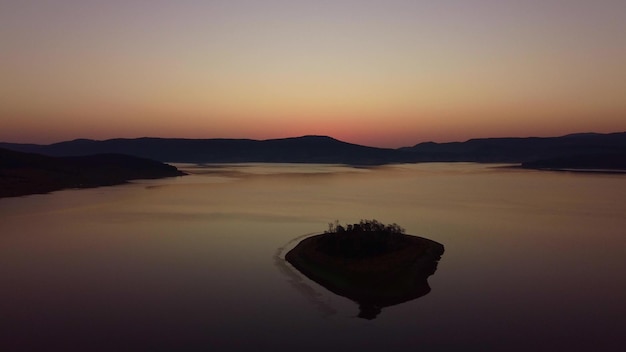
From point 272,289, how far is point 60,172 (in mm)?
65104

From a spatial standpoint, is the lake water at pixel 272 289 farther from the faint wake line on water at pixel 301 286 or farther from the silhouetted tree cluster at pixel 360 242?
the silhouetted tree cluster at pixel 360 242

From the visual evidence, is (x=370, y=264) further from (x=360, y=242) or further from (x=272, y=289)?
(x=272, y=289)

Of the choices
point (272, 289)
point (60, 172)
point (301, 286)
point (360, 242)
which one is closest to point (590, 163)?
point (60, 172)

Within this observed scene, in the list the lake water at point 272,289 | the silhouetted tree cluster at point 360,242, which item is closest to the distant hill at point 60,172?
the lake water at point 272,289

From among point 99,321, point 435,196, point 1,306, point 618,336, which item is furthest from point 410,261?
point 435,196

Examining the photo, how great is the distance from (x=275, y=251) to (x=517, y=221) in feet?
68.9

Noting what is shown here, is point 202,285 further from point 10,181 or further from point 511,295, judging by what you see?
point 10,181

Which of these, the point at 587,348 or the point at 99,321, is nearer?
the point at 587,348

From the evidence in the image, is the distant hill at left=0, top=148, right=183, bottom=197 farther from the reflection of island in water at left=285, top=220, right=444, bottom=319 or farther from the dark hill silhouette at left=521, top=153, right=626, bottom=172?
the dark hill silhouette at left=521, top=153, right=626, bottom=172

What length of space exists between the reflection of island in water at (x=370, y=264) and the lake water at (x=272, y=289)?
1.76 ft

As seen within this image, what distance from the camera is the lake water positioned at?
550 inches

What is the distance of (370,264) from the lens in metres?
20.9

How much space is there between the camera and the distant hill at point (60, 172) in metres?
61.9

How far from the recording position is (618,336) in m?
14.1
